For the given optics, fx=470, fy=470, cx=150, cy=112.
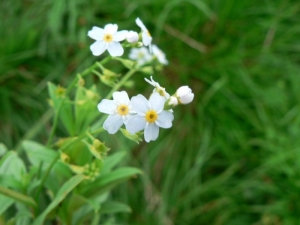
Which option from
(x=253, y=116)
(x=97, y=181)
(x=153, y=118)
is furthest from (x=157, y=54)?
(x=253, y=116)

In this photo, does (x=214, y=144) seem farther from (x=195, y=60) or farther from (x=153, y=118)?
(x=153, y=118)

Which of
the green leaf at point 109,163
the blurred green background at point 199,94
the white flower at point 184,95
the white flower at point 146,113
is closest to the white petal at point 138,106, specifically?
the white flower at point 146,113

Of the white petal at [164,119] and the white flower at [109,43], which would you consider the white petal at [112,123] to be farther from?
the white flower at [109,43]

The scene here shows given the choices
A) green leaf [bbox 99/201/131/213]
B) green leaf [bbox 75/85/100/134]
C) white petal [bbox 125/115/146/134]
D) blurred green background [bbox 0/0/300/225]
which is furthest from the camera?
blurred green background [bbox 0/0/300/225]

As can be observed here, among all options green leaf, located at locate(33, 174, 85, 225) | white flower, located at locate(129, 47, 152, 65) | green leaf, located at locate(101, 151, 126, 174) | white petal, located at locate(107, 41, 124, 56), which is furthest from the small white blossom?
white flower, located at locate(129, 47, 152, 65)

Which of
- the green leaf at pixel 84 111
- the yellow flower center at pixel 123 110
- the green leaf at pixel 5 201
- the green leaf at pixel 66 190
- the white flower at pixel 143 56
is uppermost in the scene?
the white flower at pixel 143 56

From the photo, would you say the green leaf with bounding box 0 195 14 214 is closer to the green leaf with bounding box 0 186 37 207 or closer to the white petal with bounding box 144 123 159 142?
the green leaf with bounding box 0 186 37 207
